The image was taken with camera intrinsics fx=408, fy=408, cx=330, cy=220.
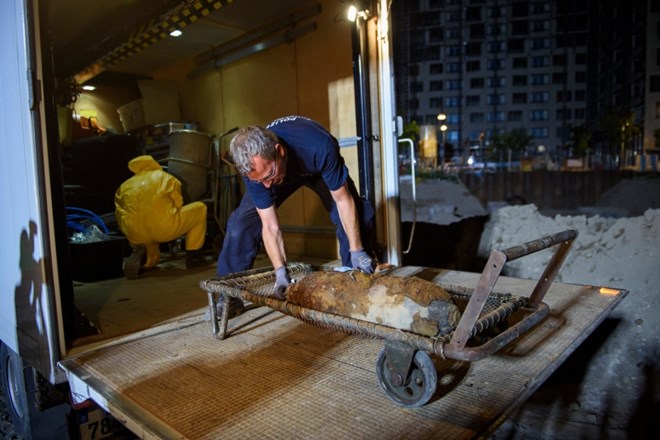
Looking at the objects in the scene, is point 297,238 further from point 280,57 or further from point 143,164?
point 280,57

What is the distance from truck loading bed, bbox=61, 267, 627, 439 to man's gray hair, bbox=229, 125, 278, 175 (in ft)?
3.47

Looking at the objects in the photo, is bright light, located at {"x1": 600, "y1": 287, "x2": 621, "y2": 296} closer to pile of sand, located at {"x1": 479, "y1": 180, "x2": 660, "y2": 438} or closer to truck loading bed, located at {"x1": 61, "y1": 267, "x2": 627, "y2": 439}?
truck loading bed, located at {"x1": 61, "y1": 267, "x2": 627, "y2": 439}

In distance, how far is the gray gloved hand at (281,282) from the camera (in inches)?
98.3

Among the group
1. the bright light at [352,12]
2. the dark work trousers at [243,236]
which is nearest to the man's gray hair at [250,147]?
the dark work trousers at [243,236]

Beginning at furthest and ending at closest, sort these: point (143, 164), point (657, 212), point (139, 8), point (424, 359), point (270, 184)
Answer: point (657, 212), point (143, 164), point (139, 8), point (270, 184), point (424, 359)

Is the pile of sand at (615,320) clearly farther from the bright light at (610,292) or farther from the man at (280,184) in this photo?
the man at (280,184)

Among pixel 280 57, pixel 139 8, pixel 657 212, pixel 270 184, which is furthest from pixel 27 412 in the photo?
pixel 657 212

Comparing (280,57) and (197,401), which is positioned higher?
(280,57)

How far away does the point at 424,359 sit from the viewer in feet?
5.15

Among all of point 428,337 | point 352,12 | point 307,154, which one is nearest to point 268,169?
point 307,154

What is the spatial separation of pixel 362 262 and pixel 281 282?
0.57 metres

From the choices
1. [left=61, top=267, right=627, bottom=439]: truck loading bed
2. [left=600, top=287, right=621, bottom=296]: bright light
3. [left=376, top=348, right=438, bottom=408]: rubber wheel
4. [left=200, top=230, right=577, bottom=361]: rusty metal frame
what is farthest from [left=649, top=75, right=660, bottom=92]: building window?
[left=376, top=348, right=438, bottom=408]: rubber wheel

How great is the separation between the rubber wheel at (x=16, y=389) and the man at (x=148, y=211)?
158cm

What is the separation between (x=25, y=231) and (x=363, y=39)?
10.7 feet
